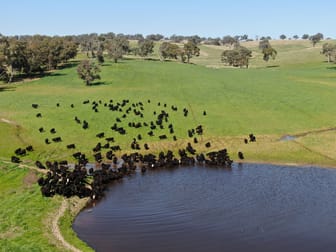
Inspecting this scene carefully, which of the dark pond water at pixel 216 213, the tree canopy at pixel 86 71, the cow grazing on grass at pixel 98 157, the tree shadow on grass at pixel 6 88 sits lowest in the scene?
the dark pond water at pixel 216 213

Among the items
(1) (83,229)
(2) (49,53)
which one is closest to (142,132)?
(1) (83,229)

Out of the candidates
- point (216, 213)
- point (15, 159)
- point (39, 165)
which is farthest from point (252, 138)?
point (15, 159)

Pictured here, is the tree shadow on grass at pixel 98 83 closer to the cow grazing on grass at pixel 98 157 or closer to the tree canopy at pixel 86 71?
the tree canopy at pixel 86 71

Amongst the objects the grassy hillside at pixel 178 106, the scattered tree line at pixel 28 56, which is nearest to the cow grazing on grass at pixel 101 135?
the grassy hillside at pixel 178 106

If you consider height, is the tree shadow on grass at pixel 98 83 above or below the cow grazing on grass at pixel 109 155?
above

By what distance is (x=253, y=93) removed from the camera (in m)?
97.2

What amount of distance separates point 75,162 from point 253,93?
172ft

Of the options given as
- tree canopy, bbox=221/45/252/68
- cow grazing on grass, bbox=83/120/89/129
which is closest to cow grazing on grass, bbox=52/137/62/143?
cow grazing on grass, bbox=83/120/89/129

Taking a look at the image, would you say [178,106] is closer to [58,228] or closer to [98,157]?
[98,157]

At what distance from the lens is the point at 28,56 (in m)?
126

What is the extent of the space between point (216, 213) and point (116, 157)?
22533 mm

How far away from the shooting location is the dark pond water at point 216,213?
3108 cm

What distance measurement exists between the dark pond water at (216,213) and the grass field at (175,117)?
432cm

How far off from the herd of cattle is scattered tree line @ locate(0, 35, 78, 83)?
136ft
